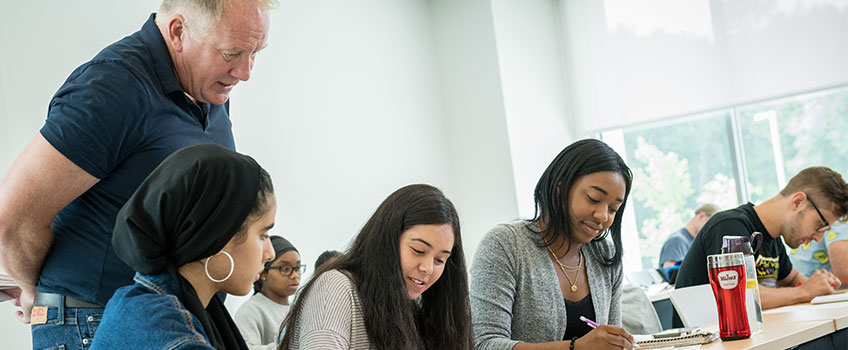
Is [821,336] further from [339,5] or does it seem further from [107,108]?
[339,5]

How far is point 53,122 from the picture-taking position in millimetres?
1421

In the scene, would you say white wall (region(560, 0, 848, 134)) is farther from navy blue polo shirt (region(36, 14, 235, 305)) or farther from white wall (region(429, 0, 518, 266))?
navy blue polo shirt (region(36, 14, 235, 305))

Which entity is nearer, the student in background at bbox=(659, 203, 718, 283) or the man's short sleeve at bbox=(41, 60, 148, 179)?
the man's short sleeve at bbox=(41, 60, 148, 179)

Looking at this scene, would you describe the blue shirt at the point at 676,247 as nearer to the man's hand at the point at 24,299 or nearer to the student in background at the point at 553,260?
the student in background at the point at 553,260

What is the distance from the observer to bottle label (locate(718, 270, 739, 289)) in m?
2.10

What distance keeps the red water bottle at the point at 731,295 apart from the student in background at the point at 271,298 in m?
1.93

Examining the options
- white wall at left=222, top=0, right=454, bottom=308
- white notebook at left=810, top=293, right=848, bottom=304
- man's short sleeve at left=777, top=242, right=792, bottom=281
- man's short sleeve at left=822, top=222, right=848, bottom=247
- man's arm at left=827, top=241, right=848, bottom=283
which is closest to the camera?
white notebook at left=810, top=293, right=848, bottom=304

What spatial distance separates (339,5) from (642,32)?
2.24 meters

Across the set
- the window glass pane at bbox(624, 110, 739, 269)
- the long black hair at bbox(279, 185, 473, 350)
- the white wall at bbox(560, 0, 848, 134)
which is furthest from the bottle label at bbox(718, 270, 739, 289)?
the window glass pane at bbox(624, 110, 739, 269)

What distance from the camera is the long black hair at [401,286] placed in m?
1.78

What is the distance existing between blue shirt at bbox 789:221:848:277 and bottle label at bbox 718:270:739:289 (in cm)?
202

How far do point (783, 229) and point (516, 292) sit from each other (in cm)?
139

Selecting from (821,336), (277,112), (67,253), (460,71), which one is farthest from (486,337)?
(460,71)

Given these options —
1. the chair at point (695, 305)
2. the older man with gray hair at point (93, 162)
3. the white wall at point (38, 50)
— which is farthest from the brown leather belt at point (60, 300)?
the white wall at point (38, 50)
